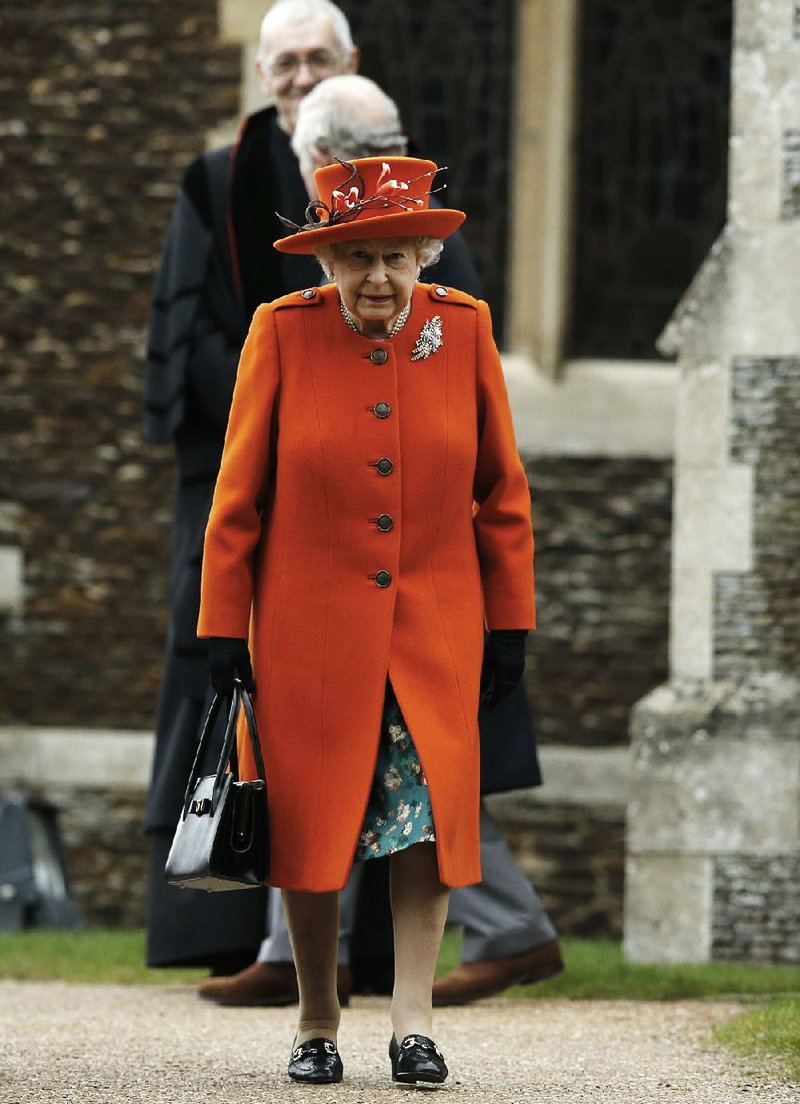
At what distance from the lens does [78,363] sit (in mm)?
8359

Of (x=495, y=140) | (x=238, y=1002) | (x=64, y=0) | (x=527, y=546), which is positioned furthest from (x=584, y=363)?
(x=527, y=546)

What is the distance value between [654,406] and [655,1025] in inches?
154

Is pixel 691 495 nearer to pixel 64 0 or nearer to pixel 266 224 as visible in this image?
pixel 266 224

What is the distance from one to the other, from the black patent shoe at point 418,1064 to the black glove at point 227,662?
2.21ft

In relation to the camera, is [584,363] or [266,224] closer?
[266,224]

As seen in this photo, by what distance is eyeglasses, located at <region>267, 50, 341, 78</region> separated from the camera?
17.8 feet

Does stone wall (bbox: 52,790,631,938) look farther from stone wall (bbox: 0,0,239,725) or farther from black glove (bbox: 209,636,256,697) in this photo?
black glove (bbox: 209,636,256,697)

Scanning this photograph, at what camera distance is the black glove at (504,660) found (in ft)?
12.8

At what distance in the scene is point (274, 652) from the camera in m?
3.81

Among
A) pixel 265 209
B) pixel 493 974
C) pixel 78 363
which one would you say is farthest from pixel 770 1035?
pixel 78 363

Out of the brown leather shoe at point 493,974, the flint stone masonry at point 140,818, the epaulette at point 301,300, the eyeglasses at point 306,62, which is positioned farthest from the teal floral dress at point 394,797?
the flint stone masonry at point 140,818

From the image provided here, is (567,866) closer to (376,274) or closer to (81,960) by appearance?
(81,960)

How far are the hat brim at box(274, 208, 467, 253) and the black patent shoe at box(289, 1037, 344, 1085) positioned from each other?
4.57 feet

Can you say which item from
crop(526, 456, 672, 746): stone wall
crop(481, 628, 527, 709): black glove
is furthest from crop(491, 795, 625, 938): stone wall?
crop(481, 628, 527, 709): black glove
